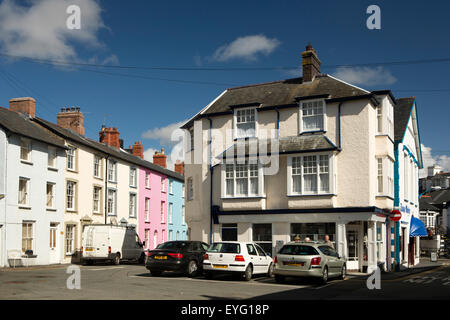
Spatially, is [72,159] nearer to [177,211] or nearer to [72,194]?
[72,194]

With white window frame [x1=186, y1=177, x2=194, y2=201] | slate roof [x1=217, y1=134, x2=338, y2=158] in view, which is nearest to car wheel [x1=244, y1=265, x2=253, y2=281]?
slate roof [x1=217, y1=134, x2=338, y2=158]

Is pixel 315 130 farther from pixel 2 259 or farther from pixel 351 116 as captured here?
pixel 2 259

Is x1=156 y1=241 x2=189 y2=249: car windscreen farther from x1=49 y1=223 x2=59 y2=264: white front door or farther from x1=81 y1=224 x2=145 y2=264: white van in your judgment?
x1=49 y1=223 x2=59 y2=264: white front door

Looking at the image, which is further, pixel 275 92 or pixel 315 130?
pixel 275 92

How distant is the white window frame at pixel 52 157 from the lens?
33.6 metres

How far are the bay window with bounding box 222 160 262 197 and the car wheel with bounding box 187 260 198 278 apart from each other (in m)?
6.04

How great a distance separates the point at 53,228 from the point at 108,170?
8.24 meters

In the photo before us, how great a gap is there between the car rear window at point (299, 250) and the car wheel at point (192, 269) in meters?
4.53

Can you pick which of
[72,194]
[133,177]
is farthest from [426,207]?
[72,194]

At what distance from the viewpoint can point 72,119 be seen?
42281 millimetres

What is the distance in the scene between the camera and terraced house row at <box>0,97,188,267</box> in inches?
1168

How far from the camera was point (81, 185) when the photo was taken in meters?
37.0

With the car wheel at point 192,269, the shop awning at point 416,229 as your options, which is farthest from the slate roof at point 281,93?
the shop awning at point 416,229
